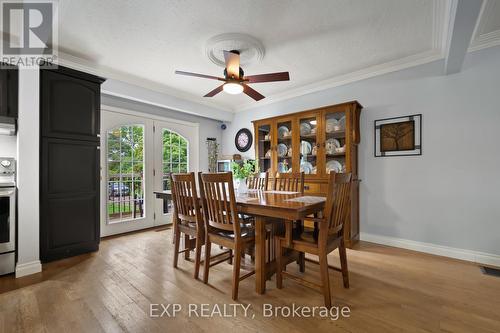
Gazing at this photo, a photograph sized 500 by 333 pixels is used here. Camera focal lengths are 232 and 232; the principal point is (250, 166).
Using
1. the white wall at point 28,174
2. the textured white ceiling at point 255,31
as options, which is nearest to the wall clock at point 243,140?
the textured white ceiling at point 255,31

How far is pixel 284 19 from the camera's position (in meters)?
2.20

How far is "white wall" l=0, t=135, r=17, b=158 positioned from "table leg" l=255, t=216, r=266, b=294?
2.80 metres

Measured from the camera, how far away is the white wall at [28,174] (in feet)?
7.51

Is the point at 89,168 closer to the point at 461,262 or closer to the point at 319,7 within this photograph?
the point at 319,7

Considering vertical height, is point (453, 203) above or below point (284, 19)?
below

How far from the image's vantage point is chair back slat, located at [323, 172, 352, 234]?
168 centimetres

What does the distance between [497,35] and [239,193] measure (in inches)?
125

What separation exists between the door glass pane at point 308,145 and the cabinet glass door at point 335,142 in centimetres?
18

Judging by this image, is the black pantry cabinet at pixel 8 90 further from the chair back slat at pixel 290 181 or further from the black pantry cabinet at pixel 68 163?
the chair back slat at pixel 290 181

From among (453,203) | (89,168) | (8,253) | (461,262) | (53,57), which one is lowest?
(461,262)

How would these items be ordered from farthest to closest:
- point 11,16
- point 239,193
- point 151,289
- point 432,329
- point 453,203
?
point 453,203, point 239,193, point 11,16, point 151,289, point 432,329

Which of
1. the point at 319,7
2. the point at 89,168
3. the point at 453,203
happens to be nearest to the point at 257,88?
the point at 319,7

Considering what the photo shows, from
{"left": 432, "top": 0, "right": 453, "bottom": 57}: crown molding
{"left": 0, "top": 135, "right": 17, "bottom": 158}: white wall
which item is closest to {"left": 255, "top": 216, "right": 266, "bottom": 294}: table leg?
{"left": 432, "top": 0, "right": 453, "bottom": 57}: crown molding

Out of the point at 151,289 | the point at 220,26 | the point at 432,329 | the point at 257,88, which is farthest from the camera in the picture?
the point at 257,88
